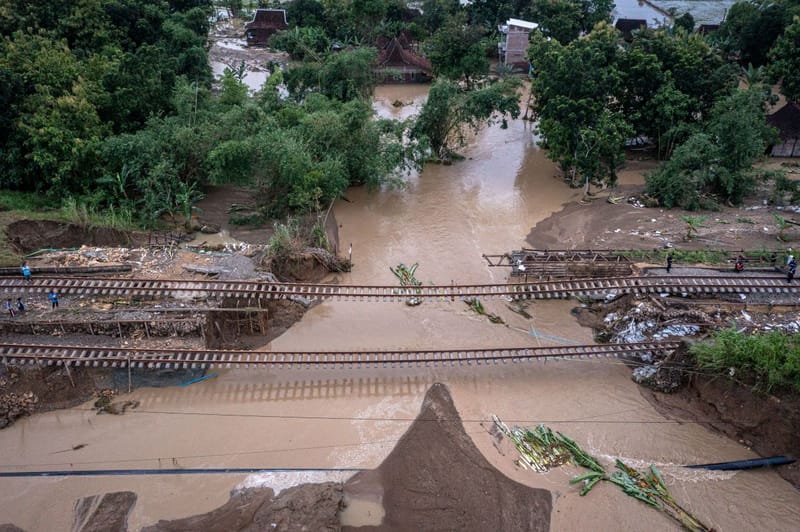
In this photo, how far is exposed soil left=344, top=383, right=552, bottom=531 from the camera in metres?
11.5

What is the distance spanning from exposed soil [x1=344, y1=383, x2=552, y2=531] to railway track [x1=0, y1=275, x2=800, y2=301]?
4.64m

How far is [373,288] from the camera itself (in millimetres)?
16844

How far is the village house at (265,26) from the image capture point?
40.8 m

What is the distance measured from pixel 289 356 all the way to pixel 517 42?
28.7 m

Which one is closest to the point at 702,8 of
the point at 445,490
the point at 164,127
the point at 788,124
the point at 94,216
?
the point at 788,124

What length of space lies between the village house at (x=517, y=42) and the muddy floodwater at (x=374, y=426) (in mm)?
21510

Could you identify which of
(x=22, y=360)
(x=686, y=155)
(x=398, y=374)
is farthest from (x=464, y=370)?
(x=686, y=155)

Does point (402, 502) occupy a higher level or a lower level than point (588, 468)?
lower

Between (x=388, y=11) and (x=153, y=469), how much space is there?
36236mm

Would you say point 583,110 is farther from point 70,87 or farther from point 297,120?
point 70,87

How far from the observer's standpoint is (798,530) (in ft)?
37.2

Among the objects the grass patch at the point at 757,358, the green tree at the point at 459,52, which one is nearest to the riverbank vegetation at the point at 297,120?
the green tree at the point at 459,52

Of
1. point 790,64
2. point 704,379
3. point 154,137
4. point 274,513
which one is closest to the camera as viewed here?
point 274,513

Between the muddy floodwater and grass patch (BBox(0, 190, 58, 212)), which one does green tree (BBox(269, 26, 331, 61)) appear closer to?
grass patch (BBox(0, 190, 58, 212))
